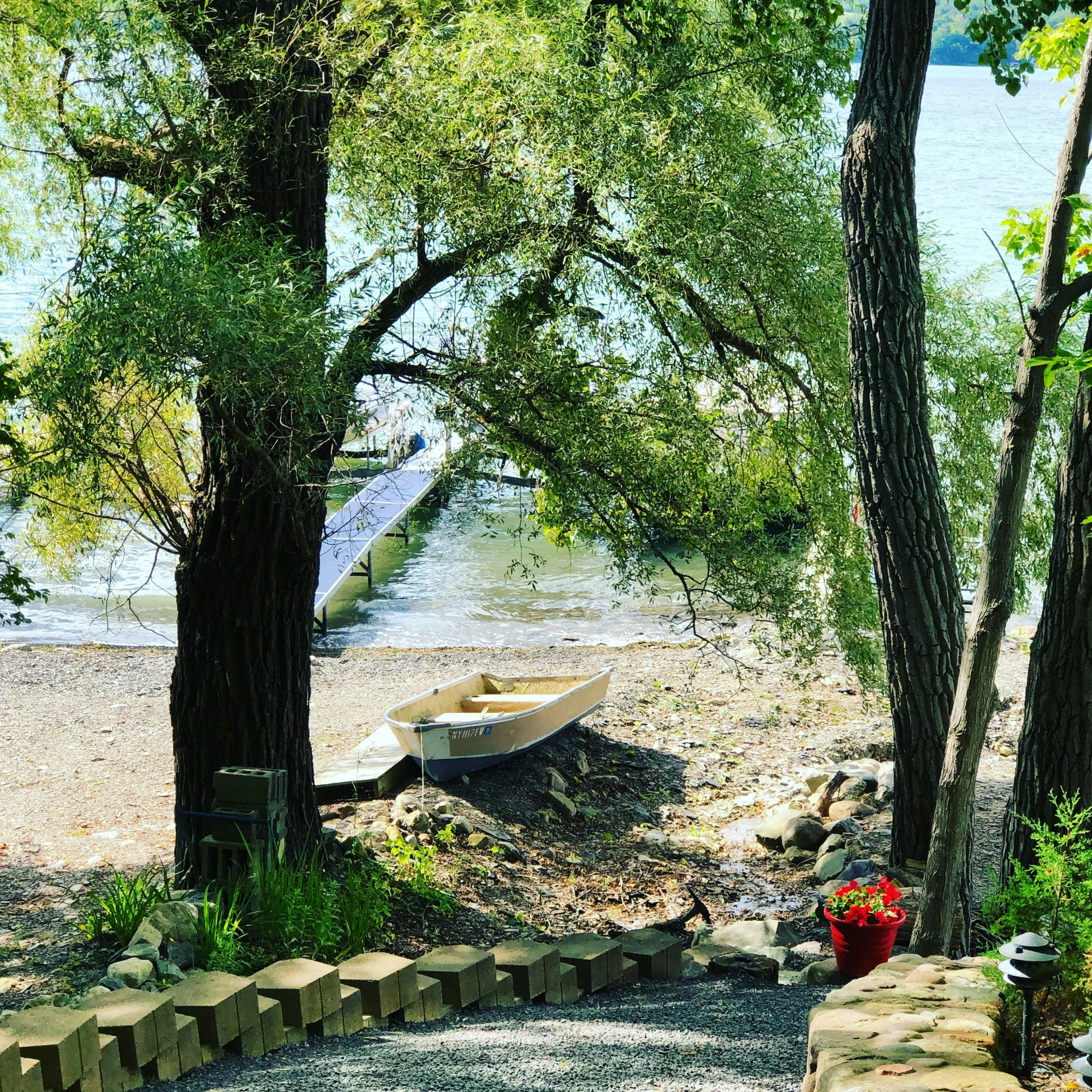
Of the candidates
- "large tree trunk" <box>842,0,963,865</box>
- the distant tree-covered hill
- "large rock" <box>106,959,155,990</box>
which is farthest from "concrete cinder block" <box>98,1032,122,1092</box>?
the distant tree-covered hill

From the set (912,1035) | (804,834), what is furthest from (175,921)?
(804,834)

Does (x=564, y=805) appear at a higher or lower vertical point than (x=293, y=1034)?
lower

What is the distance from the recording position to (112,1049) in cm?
379

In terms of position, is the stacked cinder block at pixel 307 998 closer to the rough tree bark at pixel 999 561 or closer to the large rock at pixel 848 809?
the rough tree bark at pixel 999 561

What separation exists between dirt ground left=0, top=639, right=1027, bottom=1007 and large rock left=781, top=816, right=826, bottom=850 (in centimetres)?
19

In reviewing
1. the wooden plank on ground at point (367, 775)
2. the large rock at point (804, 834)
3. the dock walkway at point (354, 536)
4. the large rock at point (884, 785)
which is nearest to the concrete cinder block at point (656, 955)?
the large rock at point (804, 834)

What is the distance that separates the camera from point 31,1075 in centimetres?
357

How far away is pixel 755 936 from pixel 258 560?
357 cm

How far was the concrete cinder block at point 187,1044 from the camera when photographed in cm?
402

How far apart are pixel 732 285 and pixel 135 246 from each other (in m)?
3.15

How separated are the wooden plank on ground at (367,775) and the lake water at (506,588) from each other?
21.1 feet

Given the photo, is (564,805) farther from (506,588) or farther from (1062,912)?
(506,588)

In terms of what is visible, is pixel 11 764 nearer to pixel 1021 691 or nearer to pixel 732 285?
pixel 732 285

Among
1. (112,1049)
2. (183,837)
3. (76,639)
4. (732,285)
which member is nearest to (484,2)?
(732,285)
